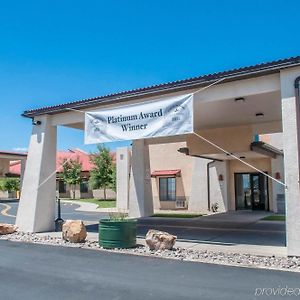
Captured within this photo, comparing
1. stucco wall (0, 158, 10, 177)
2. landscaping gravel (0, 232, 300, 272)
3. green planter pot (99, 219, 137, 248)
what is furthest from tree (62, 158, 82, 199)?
green planter pot (99, 219, 137, 248)

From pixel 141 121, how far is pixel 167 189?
17537 mm

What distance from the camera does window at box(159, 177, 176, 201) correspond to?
1135 inches

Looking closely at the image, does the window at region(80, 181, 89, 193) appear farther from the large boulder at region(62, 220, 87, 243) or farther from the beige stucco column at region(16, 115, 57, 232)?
the large boulder at region(62, 220, 87, 243)

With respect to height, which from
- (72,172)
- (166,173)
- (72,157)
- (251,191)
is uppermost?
(72,157)

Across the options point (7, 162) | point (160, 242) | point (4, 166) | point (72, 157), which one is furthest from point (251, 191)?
point (7, 162)

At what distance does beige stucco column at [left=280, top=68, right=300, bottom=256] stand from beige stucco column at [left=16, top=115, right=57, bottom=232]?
29.4 feet

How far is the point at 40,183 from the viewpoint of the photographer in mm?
14953

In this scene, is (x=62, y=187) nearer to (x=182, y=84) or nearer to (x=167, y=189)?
(x=167, y=189)

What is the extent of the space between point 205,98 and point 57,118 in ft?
20.4

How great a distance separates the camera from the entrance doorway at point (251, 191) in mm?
25922

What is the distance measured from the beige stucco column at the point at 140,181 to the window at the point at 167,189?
7330 mm

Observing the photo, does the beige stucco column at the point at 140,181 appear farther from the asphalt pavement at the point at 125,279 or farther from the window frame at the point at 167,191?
the asphalt pavement at the point at 125,279

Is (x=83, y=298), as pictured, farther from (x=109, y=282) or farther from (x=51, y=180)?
(x=51, y=180)

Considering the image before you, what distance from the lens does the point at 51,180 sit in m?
15.5
